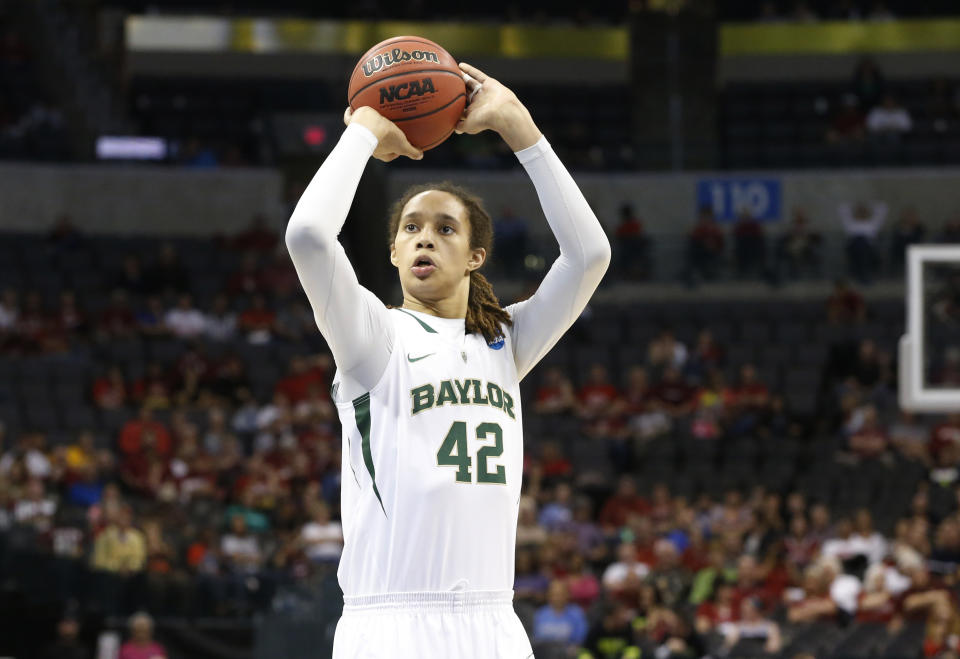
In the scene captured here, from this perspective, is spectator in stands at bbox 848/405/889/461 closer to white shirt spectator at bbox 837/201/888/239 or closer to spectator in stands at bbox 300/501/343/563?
white shirt spectator at bbox 837/201/888/239

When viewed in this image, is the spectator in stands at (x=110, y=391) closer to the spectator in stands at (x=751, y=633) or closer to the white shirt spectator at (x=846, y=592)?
the spectator in stands at (x=751, y=633)

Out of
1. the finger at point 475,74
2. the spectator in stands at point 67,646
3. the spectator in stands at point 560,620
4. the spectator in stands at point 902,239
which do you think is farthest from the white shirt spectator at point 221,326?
the finger at point 475,74

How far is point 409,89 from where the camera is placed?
12.6 ft

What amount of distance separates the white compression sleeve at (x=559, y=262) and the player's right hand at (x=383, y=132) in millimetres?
312

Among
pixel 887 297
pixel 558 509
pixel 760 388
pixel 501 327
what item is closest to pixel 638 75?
pixel 887 297

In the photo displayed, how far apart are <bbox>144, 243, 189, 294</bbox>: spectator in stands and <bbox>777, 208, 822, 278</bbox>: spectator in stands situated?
805 cm

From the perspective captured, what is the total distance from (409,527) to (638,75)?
840 inches

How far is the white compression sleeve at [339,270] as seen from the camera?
348cm

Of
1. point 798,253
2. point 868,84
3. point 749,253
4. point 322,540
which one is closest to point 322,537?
point 322,540

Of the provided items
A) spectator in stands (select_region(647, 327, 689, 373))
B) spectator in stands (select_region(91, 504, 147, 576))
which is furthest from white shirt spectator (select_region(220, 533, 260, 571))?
spectator in stands (select_region(647, 327, 689, 373))

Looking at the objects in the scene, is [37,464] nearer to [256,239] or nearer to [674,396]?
[256,239]

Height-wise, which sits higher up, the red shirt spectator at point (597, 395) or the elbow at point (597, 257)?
the red shirt spectator at point (597, 395)

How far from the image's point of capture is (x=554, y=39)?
25.9 m

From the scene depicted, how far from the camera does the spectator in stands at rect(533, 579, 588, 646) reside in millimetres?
12281
